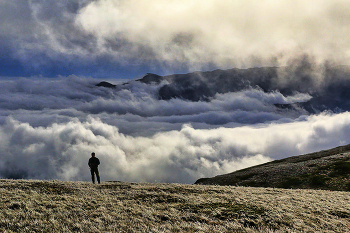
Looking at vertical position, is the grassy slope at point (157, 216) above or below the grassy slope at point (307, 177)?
above

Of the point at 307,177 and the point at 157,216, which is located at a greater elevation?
the point at 157,216

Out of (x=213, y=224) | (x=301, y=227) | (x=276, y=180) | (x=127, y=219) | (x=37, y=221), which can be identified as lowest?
(x=276, y=180)

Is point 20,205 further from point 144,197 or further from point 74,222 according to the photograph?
point 144,197

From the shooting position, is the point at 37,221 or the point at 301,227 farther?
the point at 301,227

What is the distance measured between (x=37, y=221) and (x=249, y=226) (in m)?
13.3

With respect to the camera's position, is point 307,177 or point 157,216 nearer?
point 157,216

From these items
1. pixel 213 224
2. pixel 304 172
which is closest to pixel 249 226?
pixel 213 224

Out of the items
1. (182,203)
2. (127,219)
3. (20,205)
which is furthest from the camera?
(182,203)

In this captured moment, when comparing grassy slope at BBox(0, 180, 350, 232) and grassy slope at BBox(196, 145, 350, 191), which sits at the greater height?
grassy slope at BBox(0, 180, 350, 232)

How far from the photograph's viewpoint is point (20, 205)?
56.0ft

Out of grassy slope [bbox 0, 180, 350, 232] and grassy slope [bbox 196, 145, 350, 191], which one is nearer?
grassy slope [bbox 0, 180, 350, 232]

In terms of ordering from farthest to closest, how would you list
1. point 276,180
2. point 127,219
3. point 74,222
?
point 276,180 → point 127,219 → point 74,222

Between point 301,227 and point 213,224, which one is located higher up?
point 213,224

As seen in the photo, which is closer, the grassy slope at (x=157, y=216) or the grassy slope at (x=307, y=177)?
the grassy slope at (x=157, y=216)
